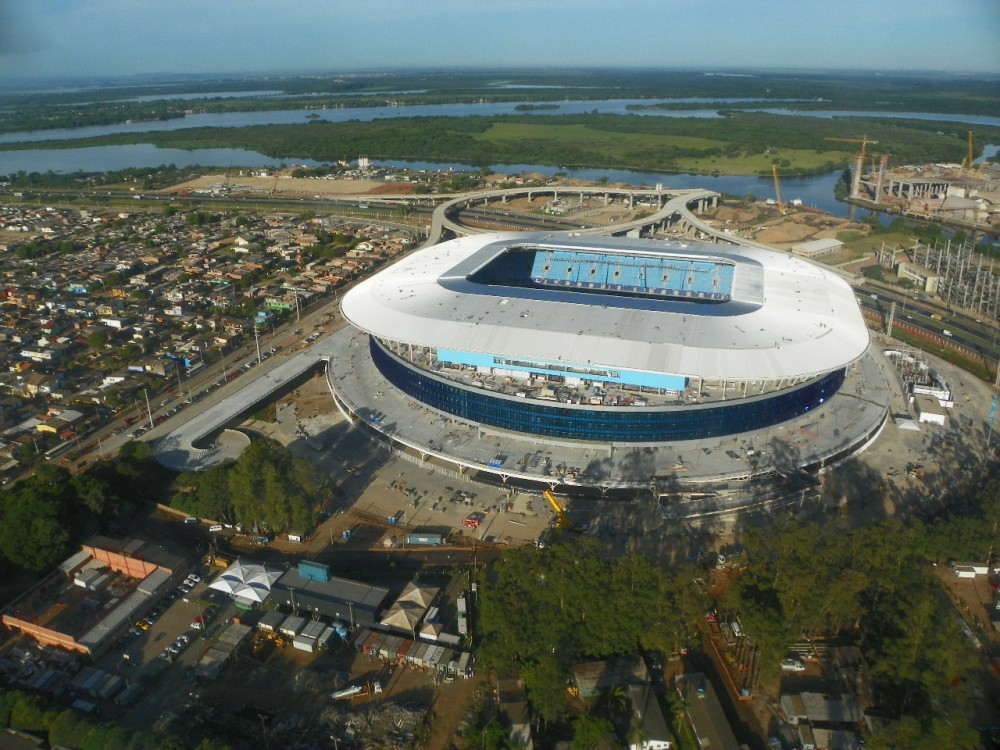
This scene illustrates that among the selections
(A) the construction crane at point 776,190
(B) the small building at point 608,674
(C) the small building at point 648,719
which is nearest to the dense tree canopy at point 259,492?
(B) the small building at point 608,674

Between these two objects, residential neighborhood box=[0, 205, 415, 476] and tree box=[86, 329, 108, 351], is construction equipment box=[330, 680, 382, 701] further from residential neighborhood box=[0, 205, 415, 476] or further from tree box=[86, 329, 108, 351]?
tree box=[86, 329, 108, 351]

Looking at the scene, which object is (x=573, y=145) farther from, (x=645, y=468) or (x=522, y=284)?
(x=645, y=468)

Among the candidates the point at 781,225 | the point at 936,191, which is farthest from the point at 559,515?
the point at 936,191

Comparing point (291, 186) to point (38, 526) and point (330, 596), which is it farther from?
point (330, 596)

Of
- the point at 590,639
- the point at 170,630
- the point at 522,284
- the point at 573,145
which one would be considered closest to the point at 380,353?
the point at 522,284

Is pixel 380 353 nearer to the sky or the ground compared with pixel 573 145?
nearer to the ground

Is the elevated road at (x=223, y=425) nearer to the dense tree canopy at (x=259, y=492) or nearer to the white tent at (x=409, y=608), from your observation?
the dense tree canopy at (x=259, y=492)
